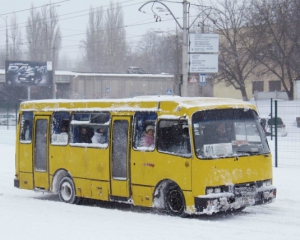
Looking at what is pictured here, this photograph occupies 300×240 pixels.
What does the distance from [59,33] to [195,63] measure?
6426 centimetres

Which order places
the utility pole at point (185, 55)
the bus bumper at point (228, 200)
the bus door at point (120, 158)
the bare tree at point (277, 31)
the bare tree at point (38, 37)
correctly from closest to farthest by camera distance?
the bus bumper at point (228, 200) → the bus door at point (120, 158) → the utility pole at point (185, 55) → the bare tree at point (277, 31) → the bare tree at point (38, 37)

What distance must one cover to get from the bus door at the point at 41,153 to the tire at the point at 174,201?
4090 millimetres

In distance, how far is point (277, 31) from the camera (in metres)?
53.6

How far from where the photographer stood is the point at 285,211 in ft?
41.0

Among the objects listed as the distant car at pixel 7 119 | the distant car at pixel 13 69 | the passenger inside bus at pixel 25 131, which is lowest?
the distant car at pixel 7 119

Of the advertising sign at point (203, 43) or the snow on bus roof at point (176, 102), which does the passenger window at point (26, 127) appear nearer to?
the snow on bus roof at point (176, 102)

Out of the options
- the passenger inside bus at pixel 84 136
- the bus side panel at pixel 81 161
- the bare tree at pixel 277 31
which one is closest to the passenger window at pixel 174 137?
the bus side panel at pixel 81 161

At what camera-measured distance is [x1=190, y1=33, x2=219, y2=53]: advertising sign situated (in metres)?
27.7

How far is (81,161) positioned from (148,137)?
87.9 inches

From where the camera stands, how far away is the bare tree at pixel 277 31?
51312 mm

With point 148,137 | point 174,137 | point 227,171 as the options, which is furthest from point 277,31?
point 227,171

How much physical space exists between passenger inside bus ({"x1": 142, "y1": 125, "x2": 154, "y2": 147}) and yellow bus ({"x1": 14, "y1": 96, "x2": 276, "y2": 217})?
0.02 metres

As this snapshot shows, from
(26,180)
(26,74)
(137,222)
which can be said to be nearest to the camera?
(137,222)

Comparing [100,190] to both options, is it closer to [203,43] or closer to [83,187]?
[83,187]
